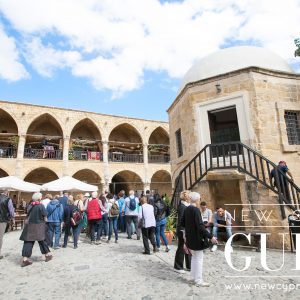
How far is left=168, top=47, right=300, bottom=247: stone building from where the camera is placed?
641cm

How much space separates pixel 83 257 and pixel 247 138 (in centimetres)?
541

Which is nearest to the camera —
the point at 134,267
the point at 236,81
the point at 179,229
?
the point at 179,229

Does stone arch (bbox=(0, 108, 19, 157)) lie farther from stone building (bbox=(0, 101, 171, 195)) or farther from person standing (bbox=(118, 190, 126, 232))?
person standing (bbox=(118, 190, 126, 232))

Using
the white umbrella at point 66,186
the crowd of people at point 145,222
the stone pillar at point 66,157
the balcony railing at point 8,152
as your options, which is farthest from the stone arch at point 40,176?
the crowd of people at point 145,222

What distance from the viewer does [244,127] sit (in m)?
7.18

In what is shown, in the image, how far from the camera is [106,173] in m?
20.3

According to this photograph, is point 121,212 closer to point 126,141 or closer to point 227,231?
point 227,231

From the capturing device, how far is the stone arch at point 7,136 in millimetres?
18906

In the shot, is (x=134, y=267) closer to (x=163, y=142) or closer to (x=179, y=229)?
(x=179, y=229)

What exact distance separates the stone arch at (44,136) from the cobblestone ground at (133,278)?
15.5m

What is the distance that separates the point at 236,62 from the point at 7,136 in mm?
19304

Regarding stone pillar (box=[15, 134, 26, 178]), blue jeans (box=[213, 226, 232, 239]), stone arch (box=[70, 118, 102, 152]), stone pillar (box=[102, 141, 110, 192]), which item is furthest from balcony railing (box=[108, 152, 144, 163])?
blue jeans (box=[213, 226, 232, 239])

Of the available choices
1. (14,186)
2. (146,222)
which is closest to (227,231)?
(146,222)

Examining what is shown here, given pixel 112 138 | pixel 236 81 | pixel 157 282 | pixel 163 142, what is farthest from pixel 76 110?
pixel 157 282
